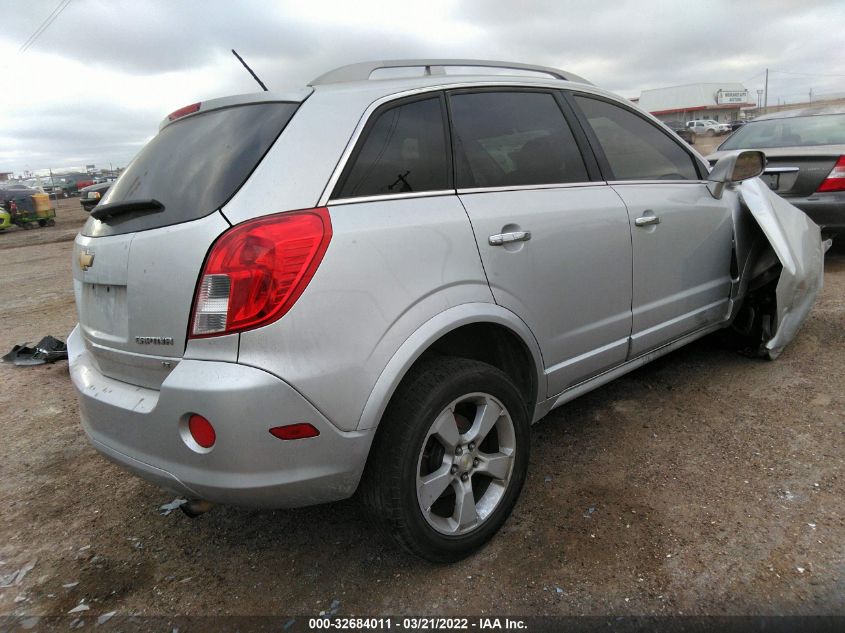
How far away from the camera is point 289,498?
185cm

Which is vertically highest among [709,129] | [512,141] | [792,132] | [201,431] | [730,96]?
[512,141]

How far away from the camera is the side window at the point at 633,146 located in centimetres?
292

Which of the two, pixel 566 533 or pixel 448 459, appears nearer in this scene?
pixel 448 459

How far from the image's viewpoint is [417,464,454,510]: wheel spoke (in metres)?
2.03

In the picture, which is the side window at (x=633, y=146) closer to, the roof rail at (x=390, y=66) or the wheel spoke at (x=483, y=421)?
the roof rail at (x=390, y=66)

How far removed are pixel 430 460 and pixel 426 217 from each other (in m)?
0.86

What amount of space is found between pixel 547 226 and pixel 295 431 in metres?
1.31

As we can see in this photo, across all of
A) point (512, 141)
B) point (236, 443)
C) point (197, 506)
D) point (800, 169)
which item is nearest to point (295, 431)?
point (236, 443)

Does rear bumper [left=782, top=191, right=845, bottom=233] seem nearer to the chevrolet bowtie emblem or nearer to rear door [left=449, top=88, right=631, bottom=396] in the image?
rear door [left=449, top=88, right=631, bottom=396]

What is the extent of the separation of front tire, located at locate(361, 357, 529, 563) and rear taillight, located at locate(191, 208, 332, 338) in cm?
54

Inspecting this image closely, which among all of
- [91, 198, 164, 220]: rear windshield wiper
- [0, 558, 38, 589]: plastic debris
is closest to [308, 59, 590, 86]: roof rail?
[91, 198, 164, 220]: rear windshield wiper

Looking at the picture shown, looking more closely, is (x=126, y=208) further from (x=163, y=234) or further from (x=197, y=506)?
(x=197, y=506)

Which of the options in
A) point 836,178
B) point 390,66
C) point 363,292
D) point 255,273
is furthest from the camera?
point 836,178

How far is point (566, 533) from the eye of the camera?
2352 millimetres
